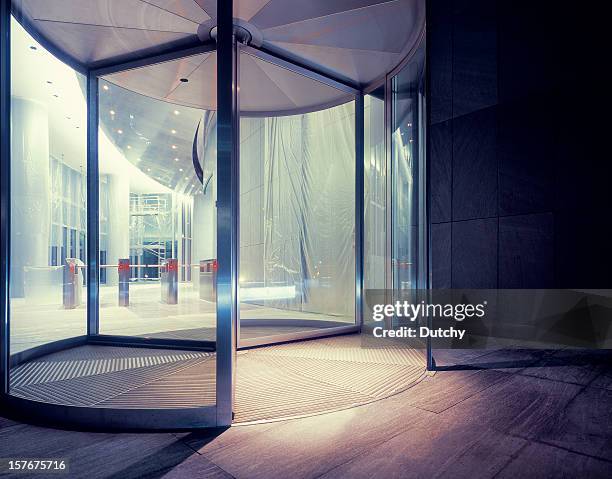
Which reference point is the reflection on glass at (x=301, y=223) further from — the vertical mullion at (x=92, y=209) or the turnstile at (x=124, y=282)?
the vertical mullion at (x=92, y=209)

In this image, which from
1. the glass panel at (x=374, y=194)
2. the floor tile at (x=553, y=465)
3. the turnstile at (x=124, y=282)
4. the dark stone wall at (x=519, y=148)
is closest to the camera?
the floor tile at (x=553, y=465)

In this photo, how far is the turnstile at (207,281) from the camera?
18.4ft

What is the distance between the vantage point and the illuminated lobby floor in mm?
5000

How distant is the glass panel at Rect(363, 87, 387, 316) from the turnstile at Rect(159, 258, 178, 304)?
2900 mm

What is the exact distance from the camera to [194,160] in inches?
212

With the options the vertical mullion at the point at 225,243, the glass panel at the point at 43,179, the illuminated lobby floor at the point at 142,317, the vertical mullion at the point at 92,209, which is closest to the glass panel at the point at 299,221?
the illuminated lobby floor at the point at 142,317

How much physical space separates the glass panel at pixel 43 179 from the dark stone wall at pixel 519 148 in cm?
432

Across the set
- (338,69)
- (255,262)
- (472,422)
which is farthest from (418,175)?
(472,422)

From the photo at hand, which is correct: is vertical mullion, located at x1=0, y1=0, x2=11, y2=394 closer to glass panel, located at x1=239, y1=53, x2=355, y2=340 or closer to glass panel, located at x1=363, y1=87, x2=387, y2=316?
glass panel, located at x1=239, y1=53, x2=355, y2=340

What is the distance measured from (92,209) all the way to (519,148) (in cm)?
582

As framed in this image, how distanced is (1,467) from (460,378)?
3.22 metres

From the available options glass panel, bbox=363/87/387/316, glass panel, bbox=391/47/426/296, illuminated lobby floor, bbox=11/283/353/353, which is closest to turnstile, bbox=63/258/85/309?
illuminated lobby floor, bbox=11/283/353/353

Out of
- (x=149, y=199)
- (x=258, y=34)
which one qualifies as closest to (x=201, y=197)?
(x=149, y=199)

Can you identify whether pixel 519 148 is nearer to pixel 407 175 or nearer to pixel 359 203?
pixel 407 175
